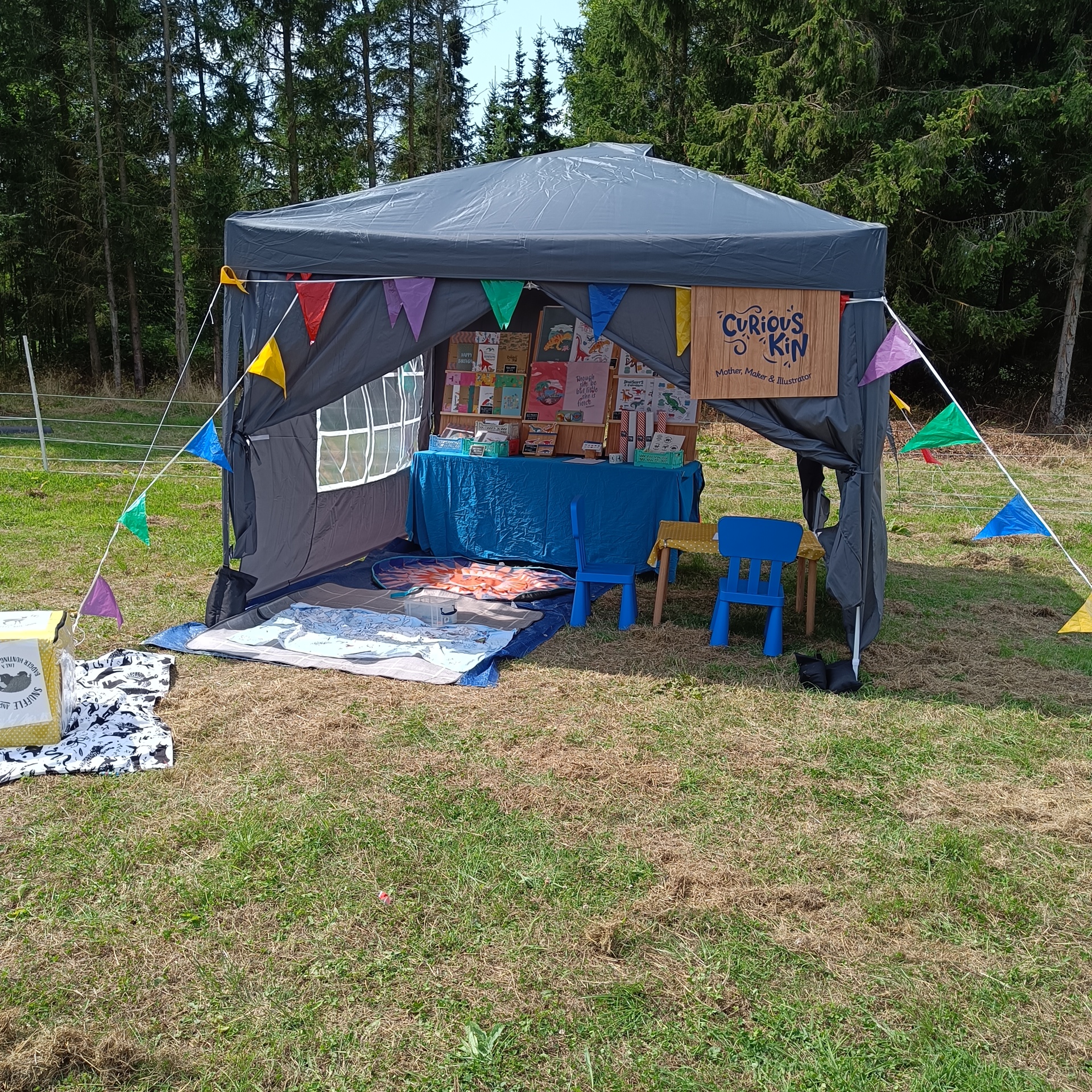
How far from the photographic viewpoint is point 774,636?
5.64 metres

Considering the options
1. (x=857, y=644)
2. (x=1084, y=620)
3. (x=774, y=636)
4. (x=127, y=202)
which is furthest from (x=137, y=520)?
(x=127, y=202)

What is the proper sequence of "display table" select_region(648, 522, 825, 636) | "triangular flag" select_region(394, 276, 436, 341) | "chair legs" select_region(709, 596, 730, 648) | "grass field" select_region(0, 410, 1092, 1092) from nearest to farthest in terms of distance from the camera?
"grass field" select_region(0, 410, 1092, 1092) → "triangular flag" select_region(394, 276, 436, 341) → "chair legs" select_region(709, 596, 730, 648) → "display table" select_region(648, 522, 825, 636)

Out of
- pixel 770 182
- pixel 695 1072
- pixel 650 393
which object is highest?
pixel 770 182

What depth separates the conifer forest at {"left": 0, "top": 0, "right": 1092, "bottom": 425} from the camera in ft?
49.9

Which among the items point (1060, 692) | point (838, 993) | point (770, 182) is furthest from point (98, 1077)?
point (770, 182)

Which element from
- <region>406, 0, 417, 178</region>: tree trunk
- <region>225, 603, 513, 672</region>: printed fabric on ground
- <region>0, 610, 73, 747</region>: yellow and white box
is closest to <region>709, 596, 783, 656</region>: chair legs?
<region>225, 603, 513, 672</region>: printed fabric on ground

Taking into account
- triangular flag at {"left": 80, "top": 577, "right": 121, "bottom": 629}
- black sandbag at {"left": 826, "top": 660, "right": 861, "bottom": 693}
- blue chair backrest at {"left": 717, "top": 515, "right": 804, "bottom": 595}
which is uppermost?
blue chair backrest at {"left": 717, "top": 515, "right": 804, "bottom": 595}

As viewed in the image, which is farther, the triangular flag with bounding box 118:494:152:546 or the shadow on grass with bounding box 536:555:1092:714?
the shadow on grass with bounding box 536:555:1092:714

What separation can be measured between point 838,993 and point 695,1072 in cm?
54

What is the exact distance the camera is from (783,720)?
15.4 feet

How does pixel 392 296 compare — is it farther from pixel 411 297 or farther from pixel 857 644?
pixel 857 644

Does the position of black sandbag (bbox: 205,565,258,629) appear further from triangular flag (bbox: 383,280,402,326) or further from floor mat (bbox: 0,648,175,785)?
triangular flag (bbox: 383,280,402,326)

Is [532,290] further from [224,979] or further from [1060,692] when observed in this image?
[224,979]

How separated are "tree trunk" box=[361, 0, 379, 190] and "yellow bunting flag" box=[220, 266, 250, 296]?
16.1m
